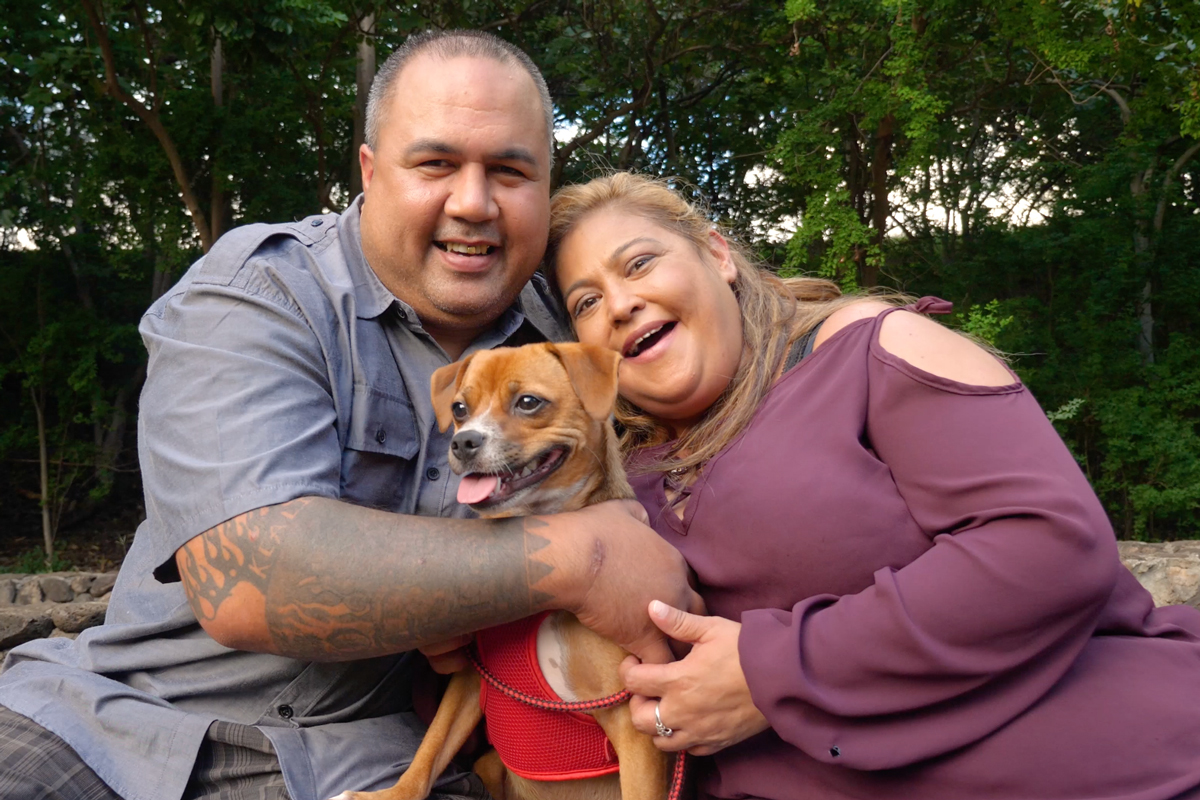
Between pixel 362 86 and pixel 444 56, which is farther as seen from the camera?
pixel 362 86

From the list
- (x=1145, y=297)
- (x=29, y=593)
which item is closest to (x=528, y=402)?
(x=29, y=593)

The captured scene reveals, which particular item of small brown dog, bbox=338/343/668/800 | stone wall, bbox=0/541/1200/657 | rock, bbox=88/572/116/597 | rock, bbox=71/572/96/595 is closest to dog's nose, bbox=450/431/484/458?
small brown dog, bbox=338/343/668/800

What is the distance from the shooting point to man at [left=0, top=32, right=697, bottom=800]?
233 cm

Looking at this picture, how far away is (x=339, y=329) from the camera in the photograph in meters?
2.80

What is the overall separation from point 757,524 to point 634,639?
0.46 metres

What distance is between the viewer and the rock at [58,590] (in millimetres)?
7543

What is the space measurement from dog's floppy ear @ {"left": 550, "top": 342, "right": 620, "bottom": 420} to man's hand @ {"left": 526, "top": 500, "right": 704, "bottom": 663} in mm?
313

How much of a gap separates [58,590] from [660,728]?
6761 millimetres

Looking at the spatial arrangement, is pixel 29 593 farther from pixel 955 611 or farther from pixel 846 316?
pixel 955 611

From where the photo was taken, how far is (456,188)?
2.90 metres

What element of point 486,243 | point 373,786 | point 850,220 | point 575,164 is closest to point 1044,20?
point 850,220

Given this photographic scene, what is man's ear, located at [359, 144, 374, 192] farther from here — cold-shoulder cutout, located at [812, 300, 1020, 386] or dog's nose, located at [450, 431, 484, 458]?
cold-shoulder cutout, located at [812, 300, 1020, 386]

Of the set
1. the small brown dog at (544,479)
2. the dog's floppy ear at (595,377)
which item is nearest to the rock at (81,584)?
the small brown dog at (544,479)

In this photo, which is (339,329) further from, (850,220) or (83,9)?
(83,9)
